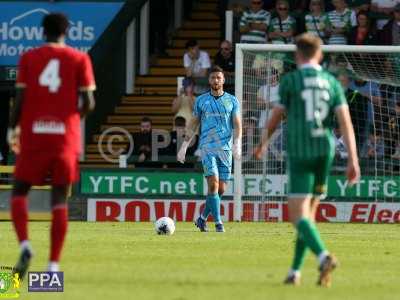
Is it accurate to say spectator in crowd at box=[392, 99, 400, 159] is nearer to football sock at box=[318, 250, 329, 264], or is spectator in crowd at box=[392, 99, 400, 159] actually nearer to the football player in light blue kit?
the football player in light blue kit

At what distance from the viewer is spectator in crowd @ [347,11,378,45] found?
88.5 ft

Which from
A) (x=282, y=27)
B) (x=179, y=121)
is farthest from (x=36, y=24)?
(x=282, y=27)

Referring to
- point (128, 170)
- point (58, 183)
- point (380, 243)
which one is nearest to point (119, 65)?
point (128, 170)

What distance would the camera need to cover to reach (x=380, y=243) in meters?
17.9

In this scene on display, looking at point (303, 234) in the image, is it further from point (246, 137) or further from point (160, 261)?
point (246, 137)

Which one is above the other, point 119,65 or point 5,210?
point 119,65

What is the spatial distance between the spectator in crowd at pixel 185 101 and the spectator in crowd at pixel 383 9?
4.07m

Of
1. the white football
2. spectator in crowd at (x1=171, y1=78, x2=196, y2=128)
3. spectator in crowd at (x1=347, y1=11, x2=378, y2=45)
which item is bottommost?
the white football

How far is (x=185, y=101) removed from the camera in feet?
88.1

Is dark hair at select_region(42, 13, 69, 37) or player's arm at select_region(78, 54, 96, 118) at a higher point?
dark hair at select_region(42, 13, 69, 37)

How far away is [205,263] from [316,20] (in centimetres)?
1431

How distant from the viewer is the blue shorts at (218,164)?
1958 cm

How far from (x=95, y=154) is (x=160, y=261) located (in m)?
14.5

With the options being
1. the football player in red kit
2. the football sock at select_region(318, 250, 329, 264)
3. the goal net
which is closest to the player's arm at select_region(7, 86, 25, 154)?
the football player in red kit
